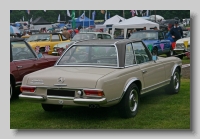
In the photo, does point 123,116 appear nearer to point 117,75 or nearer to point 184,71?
point 117,75

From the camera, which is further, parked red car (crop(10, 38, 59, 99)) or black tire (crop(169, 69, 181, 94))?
black tire (crop(169, 69, 181, 94))

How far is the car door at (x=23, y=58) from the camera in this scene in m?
7.70

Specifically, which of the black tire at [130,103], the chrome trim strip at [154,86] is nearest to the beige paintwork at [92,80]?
the chrome trim strip at [154,86]

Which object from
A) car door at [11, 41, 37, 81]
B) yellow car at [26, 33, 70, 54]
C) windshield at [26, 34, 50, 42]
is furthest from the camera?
windshield at [26, 34, 50, 42]

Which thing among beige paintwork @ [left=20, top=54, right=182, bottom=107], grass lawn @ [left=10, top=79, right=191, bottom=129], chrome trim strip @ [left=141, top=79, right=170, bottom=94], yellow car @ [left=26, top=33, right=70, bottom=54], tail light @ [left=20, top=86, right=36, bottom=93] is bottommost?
grass lawn @ [left=10, top=79, right=191, bottom=129]

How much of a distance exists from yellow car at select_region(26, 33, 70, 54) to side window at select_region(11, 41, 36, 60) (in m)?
6.64

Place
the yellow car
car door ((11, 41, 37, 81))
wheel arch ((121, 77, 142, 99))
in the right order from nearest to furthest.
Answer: wheel arch ((121, 77, 142, 99))
car door ((11, 41, 37, 81))
the yellow car

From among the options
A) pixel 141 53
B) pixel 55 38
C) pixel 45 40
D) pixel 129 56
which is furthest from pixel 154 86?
pixel 55 38

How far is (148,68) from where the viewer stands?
6871 millimetres

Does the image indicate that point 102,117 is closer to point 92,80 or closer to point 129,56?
point 92,80

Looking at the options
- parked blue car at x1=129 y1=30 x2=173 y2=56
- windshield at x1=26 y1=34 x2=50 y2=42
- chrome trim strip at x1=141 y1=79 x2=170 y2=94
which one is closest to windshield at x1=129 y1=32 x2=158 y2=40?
parked blue car at x1=129 y1=30 x2=173 y2=56

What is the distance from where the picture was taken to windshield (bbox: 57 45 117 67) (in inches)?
249

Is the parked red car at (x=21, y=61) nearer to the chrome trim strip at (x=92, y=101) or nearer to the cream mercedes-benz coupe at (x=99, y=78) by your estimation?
the cream mercedes-benz coupe at (x=99, y=78)

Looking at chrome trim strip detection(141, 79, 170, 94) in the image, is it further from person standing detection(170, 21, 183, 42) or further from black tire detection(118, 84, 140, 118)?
person standing detection(170, 21, 183, 42)
